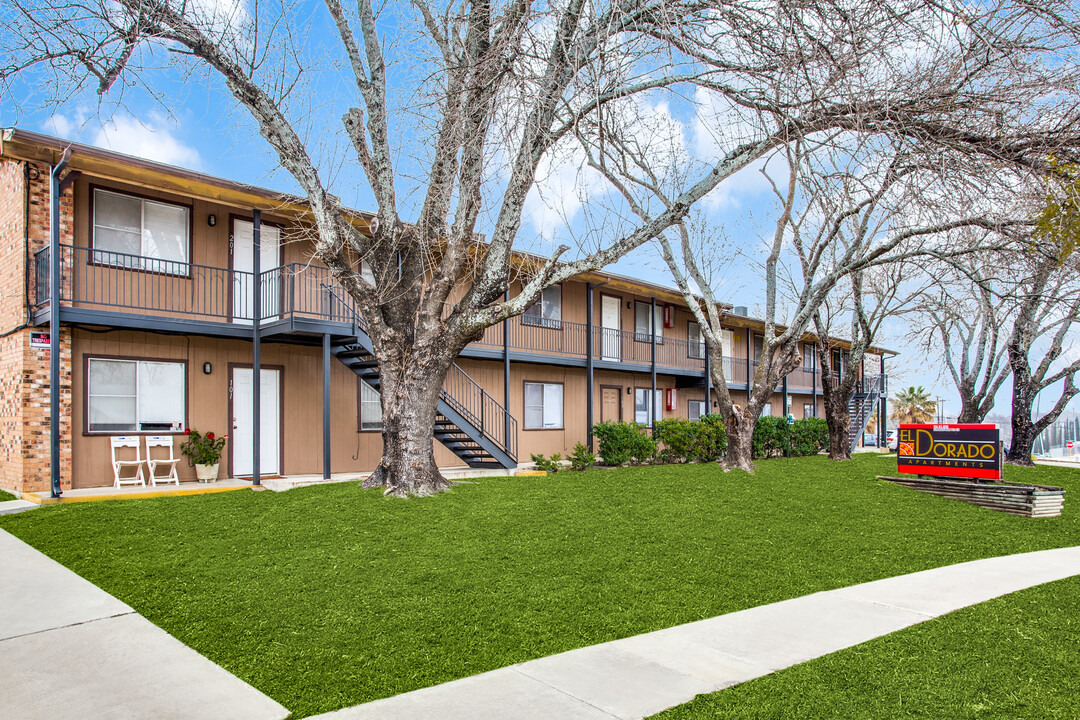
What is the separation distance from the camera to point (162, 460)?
40.5 ft

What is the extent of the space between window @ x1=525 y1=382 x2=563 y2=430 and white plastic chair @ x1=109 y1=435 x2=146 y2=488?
390 inches

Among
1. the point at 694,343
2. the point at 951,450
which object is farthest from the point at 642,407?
the point at 951,450

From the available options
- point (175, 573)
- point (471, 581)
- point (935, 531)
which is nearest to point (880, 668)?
point (471, 581)

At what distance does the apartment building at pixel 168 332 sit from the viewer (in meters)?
11.4

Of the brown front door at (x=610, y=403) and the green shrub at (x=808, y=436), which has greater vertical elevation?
the brown front door at (x=610, y=403)

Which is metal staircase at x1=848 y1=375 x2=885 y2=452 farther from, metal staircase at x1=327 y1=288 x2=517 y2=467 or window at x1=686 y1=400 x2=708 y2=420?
metal staircase at x1=327 y1=288 x2=517 y2=467

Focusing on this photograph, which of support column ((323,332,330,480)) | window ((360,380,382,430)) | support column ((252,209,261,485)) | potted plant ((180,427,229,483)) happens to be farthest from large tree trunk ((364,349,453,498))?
window ((360,380,382,430))

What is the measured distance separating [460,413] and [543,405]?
216 inches

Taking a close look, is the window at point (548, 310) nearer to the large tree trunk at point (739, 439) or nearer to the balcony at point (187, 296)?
the balcony at point (187, 296)

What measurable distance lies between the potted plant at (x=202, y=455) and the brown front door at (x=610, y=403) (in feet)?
39.4

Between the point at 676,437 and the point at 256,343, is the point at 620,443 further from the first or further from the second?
the point at 256,343

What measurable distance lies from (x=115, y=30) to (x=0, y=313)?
23.9 feet

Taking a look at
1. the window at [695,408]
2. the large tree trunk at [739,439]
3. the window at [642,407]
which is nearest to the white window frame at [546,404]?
the window at [642,407]

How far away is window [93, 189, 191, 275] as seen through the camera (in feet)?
40.2
